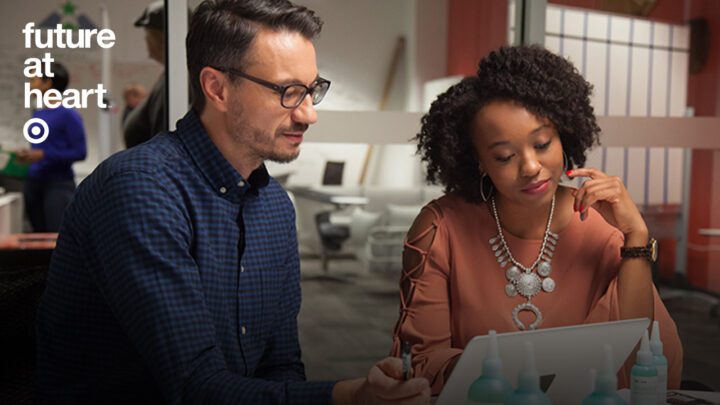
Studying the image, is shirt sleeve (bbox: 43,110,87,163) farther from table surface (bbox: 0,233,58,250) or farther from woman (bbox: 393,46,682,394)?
woman (bbox: 393,46,682,394)

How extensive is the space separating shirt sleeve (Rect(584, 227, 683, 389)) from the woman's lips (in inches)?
9.1

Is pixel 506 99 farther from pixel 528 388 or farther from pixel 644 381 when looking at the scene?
pixel 528 388

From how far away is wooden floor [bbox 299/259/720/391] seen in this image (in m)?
3.19

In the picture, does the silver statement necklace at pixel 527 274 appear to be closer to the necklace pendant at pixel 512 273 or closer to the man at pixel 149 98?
the necklace pendant at pixel 512 273

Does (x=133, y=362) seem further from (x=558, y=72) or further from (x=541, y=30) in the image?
(x=541, y=30)

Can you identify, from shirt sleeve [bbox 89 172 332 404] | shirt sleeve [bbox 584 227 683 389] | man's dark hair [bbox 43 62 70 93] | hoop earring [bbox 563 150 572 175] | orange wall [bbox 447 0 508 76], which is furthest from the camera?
orange wall [bbox 447 0 508 76]

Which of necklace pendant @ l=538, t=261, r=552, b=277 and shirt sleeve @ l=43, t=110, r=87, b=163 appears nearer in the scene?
necklace pendant @ l=538, t=261, r=552, b=277

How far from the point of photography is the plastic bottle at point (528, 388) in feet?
3.41

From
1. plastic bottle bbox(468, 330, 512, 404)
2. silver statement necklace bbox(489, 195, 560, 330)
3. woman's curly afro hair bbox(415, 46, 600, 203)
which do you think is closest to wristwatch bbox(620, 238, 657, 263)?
silver statement necklace bbox(489, 195, 560, 330)

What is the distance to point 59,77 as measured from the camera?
8.82ft

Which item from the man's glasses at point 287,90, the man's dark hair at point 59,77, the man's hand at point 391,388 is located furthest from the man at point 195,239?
the man's dark hair at point 59,77

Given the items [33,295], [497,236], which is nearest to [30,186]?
[33,295]

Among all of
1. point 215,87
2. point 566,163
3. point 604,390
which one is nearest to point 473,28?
point 566,163

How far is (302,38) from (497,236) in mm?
685
